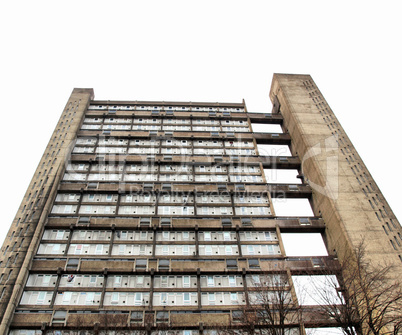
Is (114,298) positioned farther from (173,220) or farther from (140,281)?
(173,220)

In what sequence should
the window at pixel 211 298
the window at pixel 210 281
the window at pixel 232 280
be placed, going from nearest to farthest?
the window at pixel 211 298 < the window at pixel 210 281 < the window at pixel 232 280


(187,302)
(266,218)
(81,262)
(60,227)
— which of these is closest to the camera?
(187,302)

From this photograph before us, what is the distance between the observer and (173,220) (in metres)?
41.6

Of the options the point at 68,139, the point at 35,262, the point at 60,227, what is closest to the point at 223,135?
the point at 68,139

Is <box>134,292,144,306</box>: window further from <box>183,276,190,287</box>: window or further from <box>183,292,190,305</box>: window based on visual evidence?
<box>183,276,190,287</box>: window

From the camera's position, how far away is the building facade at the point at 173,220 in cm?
3375

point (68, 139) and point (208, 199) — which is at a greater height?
point (68, 139)

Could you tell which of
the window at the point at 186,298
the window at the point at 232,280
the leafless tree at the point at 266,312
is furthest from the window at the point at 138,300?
the window at the point at 232,280

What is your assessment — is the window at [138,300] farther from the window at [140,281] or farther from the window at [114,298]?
the window at [114,298]

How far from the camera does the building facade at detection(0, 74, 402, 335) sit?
33750 mm

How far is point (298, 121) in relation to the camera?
5391 centimetres

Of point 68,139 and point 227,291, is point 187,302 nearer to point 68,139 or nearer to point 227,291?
point 227,291

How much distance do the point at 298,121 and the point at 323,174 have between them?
12155 millimetres

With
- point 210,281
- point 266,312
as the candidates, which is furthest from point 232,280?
point 266,312
